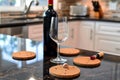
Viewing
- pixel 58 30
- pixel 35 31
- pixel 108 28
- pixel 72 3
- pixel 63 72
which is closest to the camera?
pixel 63 72

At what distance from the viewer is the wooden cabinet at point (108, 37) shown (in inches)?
127

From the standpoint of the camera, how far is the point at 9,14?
10.9 ft

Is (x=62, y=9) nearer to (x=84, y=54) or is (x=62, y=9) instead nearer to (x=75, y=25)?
(x=75, y=25)

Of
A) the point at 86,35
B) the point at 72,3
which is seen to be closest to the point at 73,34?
the point at 86,35

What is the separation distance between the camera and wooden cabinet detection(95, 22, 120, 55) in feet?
10.6

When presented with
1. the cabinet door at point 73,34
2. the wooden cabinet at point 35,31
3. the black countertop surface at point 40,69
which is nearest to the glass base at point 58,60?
the black countertop surface at point 40,69

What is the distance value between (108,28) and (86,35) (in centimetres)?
46

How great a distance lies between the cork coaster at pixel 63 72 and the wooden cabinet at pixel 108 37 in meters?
2.48

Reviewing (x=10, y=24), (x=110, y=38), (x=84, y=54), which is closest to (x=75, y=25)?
(x=110, y=38)

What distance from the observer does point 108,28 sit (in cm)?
330

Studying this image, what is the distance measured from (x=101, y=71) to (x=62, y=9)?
3.38m

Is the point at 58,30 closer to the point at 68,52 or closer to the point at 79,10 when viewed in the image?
Result: the point at 68,52

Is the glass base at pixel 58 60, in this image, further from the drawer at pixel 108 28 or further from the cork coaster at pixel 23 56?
the drawer at pixel 108 28

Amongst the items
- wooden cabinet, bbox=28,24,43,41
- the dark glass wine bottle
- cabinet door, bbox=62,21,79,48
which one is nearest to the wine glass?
the dark glass wine bottle
